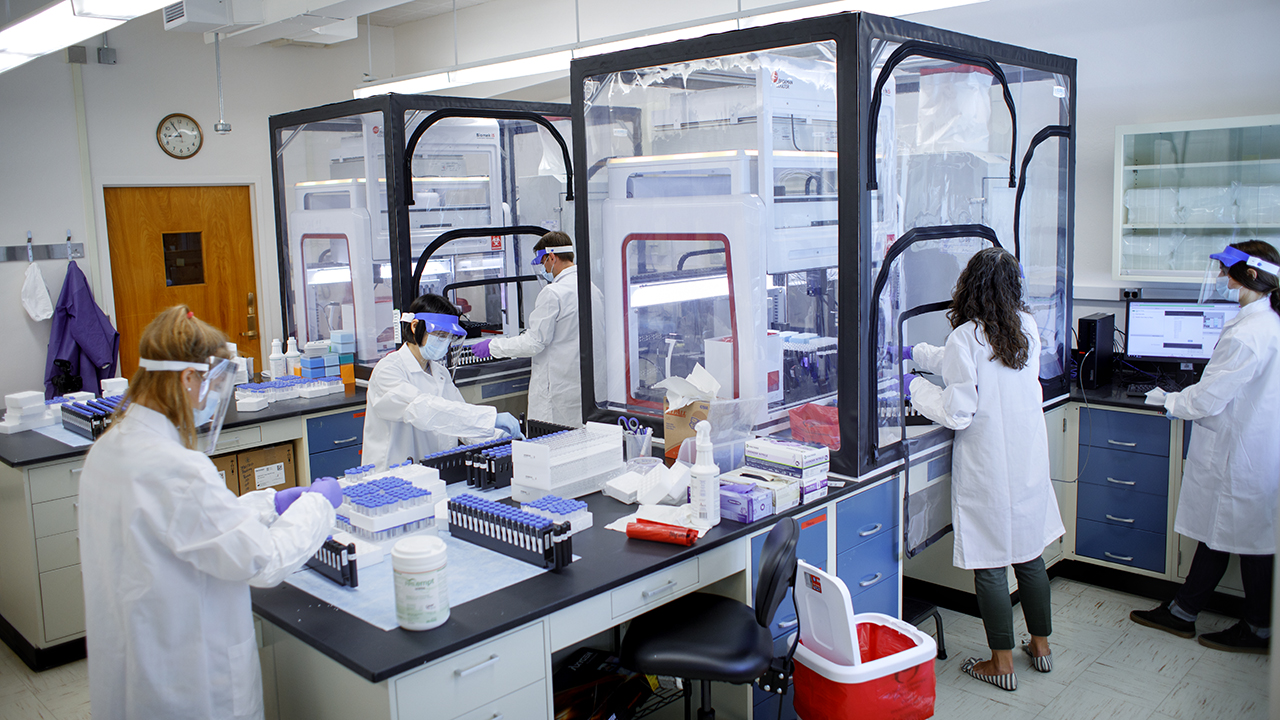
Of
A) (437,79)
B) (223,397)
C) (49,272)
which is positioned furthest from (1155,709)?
(49,272)

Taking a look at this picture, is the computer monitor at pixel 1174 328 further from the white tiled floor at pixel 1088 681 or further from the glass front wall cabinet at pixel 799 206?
the white tiled floor at pixel 1088 681

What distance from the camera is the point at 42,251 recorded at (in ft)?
18.9

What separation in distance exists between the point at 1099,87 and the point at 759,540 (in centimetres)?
320

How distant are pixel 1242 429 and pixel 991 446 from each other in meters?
1.04

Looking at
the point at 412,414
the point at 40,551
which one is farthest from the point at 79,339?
the point at 412,414

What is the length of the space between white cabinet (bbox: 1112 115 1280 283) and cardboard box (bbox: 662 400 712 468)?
7.91 ft

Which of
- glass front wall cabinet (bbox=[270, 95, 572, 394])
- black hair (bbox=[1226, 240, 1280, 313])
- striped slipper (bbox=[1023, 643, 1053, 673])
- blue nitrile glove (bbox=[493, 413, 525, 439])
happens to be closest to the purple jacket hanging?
glass front wall cabinet (bbox=[270, 95, 572, 394])

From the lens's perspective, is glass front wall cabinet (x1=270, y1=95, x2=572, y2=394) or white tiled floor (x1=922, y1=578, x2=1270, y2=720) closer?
white tiled floor (x1=922, y1=578, x2=1270, y2=720)

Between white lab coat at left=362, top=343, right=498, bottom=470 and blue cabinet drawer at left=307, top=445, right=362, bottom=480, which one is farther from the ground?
white lab coat at left=362, top=343, right=498, bottom=470

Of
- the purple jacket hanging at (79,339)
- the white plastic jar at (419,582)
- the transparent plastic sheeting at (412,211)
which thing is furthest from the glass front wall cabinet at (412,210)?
→ the white plastic jar at (419,582)

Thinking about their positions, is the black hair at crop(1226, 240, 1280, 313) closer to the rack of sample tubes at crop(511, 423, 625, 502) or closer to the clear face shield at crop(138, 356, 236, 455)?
the rack of sample tubes at crop(511, 423, 625, 502)

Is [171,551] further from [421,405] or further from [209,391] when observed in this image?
[421,405]

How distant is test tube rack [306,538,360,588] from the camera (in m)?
2.14

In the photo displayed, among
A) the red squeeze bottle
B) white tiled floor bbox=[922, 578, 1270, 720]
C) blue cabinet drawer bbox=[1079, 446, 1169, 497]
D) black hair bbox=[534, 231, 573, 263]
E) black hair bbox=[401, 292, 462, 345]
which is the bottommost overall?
white tiled floor bbox=[922, 578, 1270, 720]
